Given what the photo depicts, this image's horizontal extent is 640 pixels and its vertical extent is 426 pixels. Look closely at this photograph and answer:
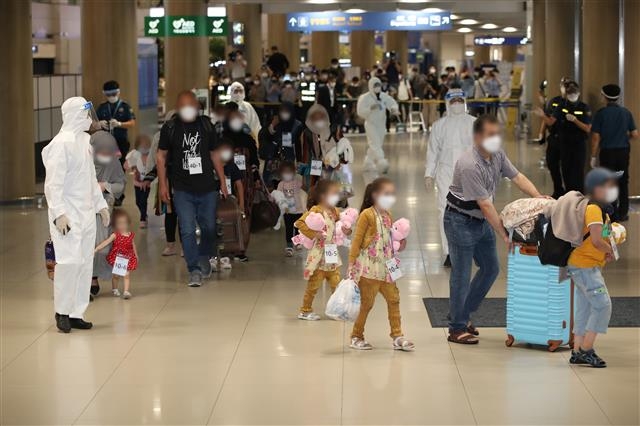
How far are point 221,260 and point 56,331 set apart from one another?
346 cm

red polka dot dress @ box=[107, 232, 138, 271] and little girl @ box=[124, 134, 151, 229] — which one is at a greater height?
little girl @ box=[124, 134, 151, 229]

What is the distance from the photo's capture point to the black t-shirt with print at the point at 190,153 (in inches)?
480

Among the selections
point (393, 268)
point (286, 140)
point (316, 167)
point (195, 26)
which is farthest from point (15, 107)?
point (393, 268)

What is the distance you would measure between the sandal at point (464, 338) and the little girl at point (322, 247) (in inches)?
51.1

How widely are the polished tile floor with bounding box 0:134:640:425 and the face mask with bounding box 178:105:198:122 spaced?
1628 millimetres

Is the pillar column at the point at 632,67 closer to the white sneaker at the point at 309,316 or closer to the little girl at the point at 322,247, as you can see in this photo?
the little girl at the point at 322,247

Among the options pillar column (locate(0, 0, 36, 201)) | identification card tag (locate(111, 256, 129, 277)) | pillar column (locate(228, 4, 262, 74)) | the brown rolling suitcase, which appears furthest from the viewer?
→ pillar column (locate(228, 4, 262, 74))

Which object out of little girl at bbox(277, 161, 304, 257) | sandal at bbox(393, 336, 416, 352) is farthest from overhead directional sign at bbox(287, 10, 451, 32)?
sandal at bbox(393, 336, 416, 352)

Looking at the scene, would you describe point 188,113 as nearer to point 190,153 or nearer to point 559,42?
point 190,153

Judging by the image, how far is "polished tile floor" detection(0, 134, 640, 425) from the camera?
7773 millimetres

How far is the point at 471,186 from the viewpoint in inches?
367

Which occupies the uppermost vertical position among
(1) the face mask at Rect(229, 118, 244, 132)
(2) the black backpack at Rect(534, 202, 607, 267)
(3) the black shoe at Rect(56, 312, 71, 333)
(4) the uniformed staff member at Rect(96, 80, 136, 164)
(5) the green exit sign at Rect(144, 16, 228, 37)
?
(5) the green exit sign at Rect(144, 16, 228, 37)

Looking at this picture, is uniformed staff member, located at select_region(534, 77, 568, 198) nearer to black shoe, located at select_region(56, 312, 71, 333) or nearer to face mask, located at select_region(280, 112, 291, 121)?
face mask, located at select_region(280, 112, 291, 121)

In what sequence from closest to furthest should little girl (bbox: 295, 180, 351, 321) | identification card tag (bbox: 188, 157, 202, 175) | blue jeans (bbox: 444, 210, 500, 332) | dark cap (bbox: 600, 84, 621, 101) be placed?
blue jeans (bbox: 444, 210, 500, 332)
little girl (bbox: 295, 180, 351, 321)
identification card tag (bbox: 188, 157, 202, 175)
dark cap (bbox: 600, 84, 621, 101)
